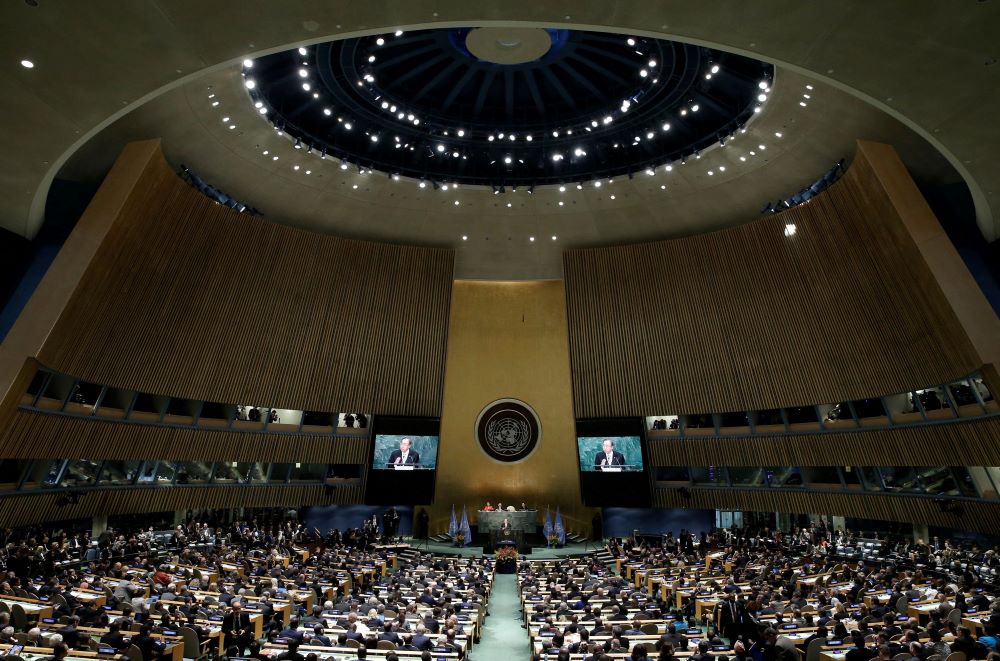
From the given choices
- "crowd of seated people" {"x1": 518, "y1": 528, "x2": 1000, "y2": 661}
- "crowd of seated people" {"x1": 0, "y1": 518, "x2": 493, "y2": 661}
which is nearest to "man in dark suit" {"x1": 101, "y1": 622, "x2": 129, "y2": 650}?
"crowd of seated people" {"x1": 0, "y1": 518, "x2": 493, "y2": 661}

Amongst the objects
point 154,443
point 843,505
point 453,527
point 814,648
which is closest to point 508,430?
point 453,527

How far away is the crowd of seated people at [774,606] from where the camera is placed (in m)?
7.88

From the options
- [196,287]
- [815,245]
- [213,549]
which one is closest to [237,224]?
[196,287]

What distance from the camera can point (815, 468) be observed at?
61.8ft

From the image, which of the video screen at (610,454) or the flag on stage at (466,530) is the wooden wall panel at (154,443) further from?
the video screen at (610,454)

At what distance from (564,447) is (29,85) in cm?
2129

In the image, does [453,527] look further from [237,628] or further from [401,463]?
[237,628]

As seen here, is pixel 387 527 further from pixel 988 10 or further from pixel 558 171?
pixel 988 10

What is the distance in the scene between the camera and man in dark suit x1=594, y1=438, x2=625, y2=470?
2173 centimetres

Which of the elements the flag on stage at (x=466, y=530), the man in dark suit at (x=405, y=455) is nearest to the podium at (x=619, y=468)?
the flag on stage at (x=466, y=530)

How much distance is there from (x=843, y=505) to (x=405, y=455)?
14.3 meters

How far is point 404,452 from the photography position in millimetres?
21953

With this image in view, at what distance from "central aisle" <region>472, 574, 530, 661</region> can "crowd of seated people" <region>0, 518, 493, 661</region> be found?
1.35ft

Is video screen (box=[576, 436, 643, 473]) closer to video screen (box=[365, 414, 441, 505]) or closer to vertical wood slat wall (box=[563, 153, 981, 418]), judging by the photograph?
vertical wood slat wall (box=[563, 153, 981, 418])
